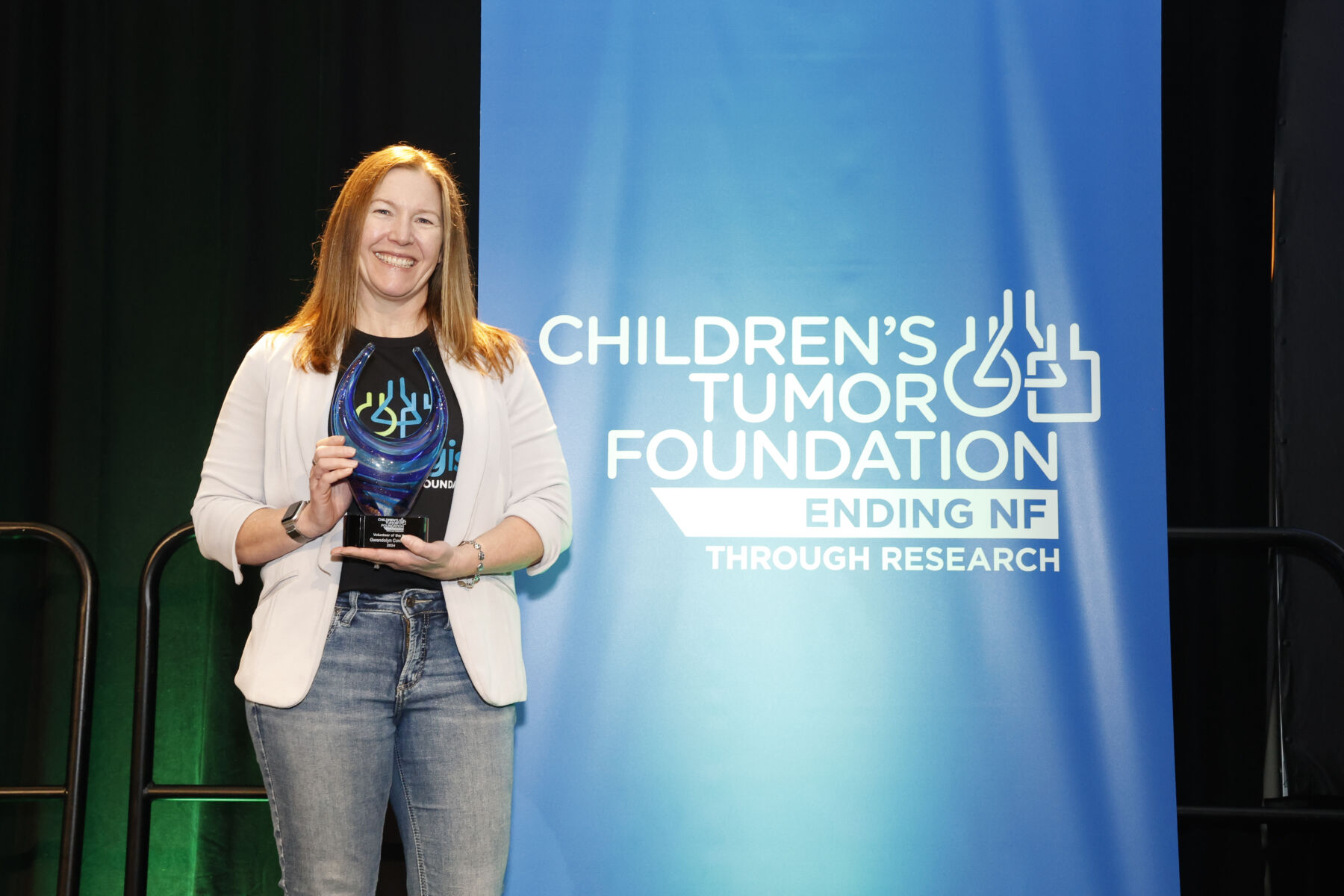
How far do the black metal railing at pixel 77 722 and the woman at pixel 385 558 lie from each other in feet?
2.51

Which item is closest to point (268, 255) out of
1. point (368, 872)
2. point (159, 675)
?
point (159, 675)

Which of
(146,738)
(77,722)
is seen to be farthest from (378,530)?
(77,722)

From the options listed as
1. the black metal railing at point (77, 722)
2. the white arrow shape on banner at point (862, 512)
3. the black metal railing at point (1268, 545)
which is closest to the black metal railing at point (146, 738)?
the black metal railing at point (77, 722)

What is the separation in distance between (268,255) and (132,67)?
60 centimetres

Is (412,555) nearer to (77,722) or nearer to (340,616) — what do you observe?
(340,616)

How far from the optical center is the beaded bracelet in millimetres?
1477

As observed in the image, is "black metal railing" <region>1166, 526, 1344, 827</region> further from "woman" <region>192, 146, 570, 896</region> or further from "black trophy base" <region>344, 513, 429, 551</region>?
"black trophy base" <region>344, 513, 429, 551</region>

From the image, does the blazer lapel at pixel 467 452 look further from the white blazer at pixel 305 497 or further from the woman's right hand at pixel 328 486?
the woman's right hand at pixel 328 486

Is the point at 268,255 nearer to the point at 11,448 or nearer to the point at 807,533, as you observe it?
the point at 11,448

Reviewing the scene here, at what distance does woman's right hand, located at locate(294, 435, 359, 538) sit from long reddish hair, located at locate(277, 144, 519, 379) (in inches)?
7.0

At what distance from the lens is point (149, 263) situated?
2.67m

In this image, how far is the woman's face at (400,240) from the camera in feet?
5.17

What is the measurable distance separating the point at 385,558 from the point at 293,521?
6.4 inches

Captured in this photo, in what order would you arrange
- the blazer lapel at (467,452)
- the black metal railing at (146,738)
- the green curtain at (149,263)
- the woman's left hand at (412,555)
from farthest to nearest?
the green curtain at (149,263) → the black metal railing at (146,738) → the blazer lapel at (467,452) → the woman's left hand at (412,555)
